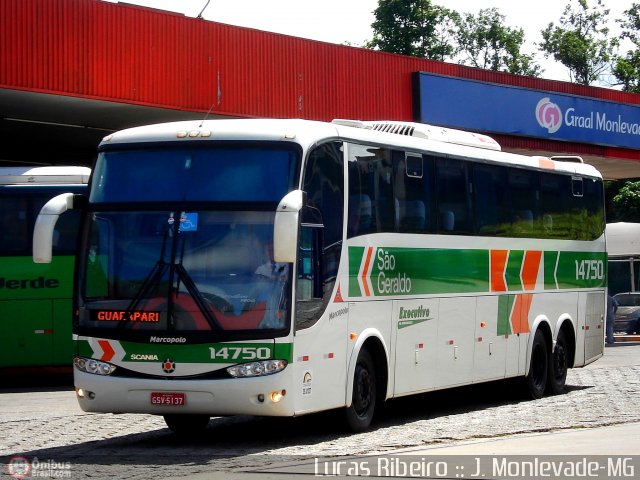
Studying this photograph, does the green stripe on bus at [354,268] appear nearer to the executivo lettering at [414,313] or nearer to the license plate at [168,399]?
the executivo lettering at [414,313]

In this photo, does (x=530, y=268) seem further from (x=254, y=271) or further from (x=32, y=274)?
(x=32, y=274)

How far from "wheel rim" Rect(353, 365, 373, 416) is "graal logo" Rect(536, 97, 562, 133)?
814 inches

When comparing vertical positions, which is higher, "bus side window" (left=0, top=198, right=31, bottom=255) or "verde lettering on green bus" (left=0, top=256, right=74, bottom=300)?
"bus side window" (left=0, top=198, right=31, bottom=255)

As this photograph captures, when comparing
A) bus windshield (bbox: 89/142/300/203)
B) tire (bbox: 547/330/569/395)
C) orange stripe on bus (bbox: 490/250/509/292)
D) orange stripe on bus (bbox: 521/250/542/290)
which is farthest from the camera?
tire (bbox: 547/330/569/395)

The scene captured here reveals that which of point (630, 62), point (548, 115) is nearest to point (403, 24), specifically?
point (630, 62)

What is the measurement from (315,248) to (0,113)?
13.9 m

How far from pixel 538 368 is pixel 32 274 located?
27.0ft

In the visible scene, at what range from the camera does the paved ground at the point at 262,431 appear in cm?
1207

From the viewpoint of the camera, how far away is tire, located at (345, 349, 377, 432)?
14.1m

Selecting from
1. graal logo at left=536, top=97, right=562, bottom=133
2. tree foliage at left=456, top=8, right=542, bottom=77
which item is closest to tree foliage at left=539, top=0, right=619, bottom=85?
tree foliage at left=456, top=8, right=542, bottom=77

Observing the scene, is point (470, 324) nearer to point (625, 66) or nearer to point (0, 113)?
point (0, 113)

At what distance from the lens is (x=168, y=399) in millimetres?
12758

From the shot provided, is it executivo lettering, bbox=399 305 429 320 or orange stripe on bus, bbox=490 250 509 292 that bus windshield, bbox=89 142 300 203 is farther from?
orange stripe on bus, bbox=490 250 509 292

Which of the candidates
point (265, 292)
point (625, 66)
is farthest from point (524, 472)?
point (625, 66)
